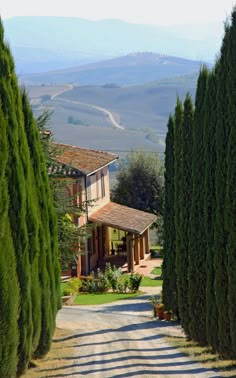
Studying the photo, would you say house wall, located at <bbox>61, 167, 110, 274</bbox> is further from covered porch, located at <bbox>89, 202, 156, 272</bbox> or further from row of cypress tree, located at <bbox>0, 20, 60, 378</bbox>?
row of cypress tree, located at <bbox>0, 20, 60, 378</bbox>

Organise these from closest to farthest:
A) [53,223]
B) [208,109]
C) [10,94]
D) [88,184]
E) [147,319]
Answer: [10,94]
[208,109]
[53,223]
[147,319]
[88,184]

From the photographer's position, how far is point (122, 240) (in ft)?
154

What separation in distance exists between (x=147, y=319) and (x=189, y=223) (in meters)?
6.72

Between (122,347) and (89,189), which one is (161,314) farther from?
(89,189)

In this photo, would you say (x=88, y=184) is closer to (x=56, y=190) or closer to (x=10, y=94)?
(x=56, y=190)

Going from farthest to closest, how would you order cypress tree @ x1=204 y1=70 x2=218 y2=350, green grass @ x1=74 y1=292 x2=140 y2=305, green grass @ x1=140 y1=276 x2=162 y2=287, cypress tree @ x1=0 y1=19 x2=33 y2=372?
green grass @ x1=140 y1=276 x2=162 y2=287, green grass @ x1=74 y1=292 x2=140 y2=305, cypress tree @ x1=204 y1=70 x2=218 y2=350, cypress tree @ x1=0 y1=19 x2=33 y2=372

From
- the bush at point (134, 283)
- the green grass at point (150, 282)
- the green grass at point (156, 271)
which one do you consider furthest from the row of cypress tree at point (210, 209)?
the green grass at point (156, 271)

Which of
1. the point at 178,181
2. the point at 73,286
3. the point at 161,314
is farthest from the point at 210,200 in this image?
the point at 73,286

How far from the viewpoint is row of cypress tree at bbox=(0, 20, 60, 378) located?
1080 centimetres

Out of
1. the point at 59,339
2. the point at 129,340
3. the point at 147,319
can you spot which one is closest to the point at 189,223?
the point at 129,340

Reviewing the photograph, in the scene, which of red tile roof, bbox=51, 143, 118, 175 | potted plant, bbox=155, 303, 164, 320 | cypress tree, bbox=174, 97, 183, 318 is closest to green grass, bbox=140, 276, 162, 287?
red tile roof, bbox=51, 143, 118, 175

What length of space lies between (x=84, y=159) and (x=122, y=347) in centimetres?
2517

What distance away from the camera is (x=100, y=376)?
1353 centimetres

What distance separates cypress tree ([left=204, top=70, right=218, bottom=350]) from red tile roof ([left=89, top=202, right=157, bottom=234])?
81.1ft
